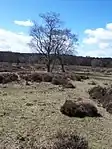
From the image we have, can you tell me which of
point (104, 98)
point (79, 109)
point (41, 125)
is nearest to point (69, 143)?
point (41, 125)

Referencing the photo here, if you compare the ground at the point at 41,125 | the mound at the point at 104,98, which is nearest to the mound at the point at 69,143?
the ground at the point at 41,125

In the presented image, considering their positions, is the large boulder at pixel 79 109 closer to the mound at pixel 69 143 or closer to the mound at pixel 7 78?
the mound at pixel 69 143

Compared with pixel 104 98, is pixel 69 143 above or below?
above

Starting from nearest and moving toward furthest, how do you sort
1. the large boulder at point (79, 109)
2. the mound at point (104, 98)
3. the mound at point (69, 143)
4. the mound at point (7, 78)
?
the mound at point (69, 143) → the large boulder at point (79, 109) → the mound at point (104, 98) → the mound at point (7, 78)

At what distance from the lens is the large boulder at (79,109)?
1597 centimetres

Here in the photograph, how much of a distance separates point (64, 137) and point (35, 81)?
2938 cm

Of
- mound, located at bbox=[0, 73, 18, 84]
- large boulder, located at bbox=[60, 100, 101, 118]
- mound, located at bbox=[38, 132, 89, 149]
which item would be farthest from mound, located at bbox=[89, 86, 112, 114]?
mound, located at bbox=[0, 73, 18, 84]

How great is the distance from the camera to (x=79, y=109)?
16.1m

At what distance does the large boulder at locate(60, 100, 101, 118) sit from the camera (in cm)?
1597

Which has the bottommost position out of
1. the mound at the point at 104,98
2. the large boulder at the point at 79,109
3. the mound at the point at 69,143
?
the mound at the point at 104,98

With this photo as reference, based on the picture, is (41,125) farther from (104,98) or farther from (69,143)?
(104,98)

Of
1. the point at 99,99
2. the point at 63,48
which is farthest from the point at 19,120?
the point at 63,48

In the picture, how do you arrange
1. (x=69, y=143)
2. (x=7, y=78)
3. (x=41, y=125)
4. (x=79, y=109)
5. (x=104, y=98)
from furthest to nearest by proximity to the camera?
(x=7, y=78)
(x=104, y=98)
(x=79, y=109)
(x=41, y=125)
(x=69, y=143)

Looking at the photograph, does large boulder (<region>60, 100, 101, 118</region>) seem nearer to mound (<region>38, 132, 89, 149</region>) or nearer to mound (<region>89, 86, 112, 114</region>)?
mound (<region>89, 86, 112, 114</region>)
